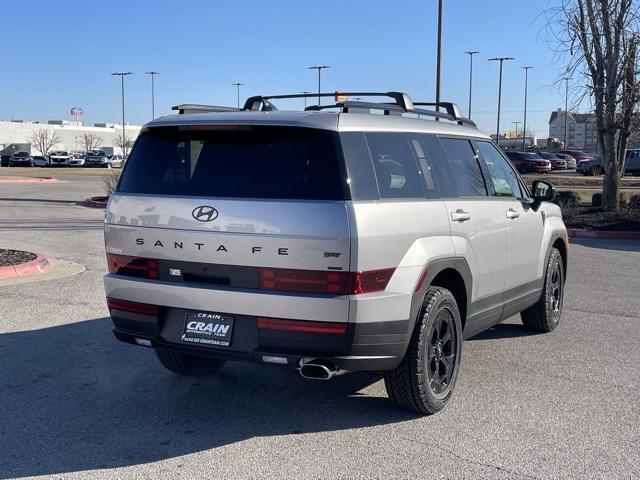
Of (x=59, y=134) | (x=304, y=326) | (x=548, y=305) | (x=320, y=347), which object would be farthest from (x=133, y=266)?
(x=59, y=134)

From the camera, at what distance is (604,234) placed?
1598 centimetres

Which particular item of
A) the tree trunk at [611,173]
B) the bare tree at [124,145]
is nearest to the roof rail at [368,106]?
the tree trunk at [611,173]

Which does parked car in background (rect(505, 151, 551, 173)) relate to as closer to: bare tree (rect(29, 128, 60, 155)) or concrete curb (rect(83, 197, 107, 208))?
concrete curb (rect(83, 197, 107, 208))

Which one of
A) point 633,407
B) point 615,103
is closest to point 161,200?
point 633,407

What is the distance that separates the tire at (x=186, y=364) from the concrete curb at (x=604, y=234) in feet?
40.2

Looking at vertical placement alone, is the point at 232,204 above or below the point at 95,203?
above

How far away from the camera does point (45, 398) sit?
5.14 meters

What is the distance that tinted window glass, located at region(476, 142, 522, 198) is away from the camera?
6043mm

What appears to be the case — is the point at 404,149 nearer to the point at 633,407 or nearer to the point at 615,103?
the point at 633,407

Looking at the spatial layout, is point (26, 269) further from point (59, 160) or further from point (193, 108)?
point (59, 160)

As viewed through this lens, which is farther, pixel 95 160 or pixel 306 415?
pixel 95 160

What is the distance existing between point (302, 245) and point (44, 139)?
374ft

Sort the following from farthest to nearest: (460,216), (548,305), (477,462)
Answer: (548,305), (460,216), (477,462)

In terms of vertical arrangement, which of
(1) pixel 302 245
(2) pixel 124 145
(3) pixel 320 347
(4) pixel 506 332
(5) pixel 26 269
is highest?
(2) pixel 124 145
